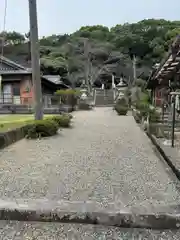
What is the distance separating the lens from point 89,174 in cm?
502

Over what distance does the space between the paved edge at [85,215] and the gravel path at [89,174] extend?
1.01ft

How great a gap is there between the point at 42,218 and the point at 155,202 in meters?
1.40

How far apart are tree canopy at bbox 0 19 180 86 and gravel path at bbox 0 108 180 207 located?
111 ft

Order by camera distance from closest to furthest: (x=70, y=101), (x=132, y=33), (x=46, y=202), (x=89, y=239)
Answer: (x=89, y=239)
(x=46, y=202)
(x=70, y=101)
(x=132, y=33)

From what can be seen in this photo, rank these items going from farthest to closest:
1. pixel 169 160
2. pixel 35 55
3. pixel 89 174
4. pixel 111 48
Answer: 1. pixel 111 48
2. pixel 35 55
3. pixel 169 160
4. pixel 89 174

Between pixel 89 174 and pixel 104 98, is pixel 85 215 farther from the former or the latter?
pixel 104 98

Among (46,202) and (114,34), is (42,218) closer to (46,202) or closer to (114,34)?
(46,202)

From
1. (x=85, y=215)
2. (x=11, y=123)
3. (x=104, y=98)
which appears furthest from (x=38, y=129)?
(x=104, y=98)

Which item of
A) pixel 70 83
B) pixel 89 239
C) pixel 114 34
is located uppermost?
pixel 114 34

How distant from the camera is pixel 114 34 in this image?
5097 centimetres

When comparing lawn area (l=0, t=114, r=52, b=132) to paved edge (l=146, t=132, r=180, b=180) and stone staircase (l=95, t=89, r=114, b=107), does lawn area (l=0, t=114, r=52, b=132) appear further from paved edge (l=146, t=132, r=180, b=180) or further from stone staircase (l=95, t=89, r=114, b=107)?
stone staircase (l=95, t=89, r=114, b=107)

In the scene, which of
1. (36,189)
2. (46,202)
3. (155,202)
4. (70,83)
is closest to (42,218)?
(46,202)

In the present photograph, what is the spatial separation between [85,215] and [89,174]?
1.80 metres

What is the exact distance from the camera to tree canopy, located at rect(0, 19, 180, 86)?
138ft
